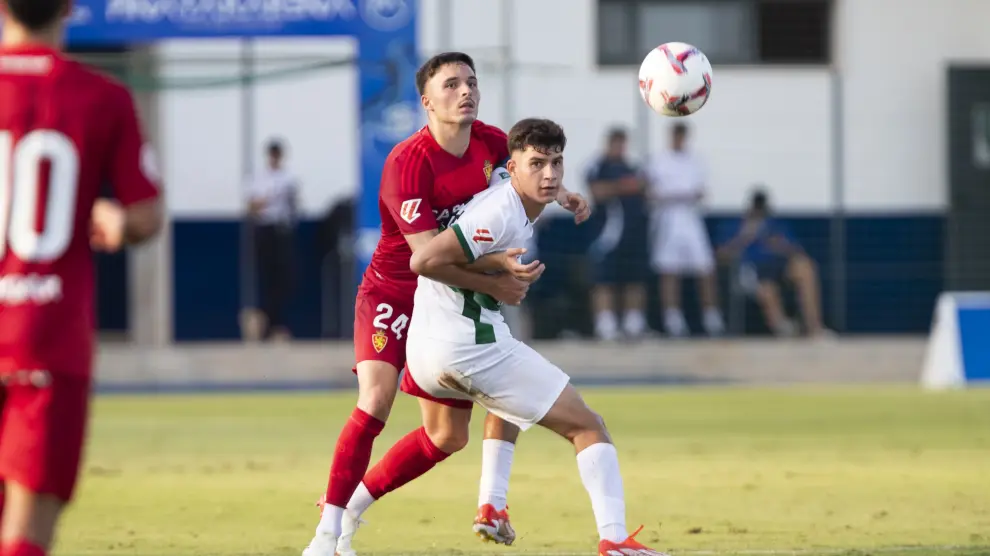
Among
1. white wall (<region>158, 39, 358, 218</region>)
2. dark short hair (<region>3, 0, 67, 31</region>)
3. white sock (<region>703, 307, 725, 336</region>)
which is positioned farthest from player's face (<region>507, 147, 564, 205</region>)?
white wall (<region>158, 39, 358, 218</region>)

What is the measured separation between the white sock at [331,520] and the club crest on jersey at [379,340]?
0.71m

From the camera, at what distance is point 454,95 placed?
7.40 meters

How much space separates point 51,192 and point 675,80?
4.50 metres

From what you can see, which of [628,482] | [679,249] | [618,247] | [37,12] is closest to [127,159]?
[37,12]

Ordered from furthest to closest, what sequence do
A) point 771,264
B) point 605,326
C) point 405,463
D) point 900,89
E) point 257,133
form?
point 900,89
point 257,133
point 771,264
point 605,326
point 405,463

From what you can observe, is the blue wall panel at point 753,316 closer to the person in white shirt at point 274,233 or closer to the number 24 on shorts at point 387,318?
the person in white shirt at point 274,233

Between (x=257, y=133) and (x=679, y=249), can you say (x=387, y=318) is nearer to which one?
(x=679, y=249)

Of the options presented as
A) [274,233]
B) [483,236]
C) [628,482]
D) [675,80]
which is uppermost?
[675,80]

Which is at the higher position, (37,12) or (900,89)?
(900,89)

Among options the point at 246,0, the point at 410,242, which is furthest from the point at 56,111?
the point at 246,0

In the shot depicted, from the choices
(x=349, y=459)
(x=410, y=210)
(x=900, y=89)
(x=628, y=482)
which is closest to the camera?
(x=410, y=210)

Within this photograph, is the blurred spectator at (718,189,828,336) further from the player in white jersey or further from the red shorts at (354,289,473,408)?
the player in white jersey

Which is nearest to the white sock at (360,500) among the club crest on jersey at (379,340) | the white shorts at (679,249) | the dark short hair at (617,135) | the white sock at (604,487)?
the club crest on jersey at (379,340)

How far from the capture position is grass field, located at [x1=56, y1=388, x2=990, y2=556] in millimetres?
8078
